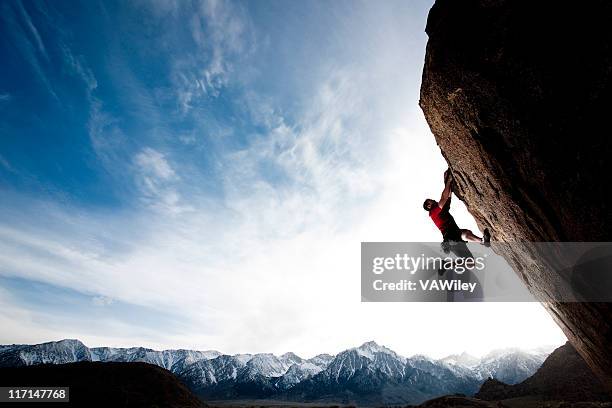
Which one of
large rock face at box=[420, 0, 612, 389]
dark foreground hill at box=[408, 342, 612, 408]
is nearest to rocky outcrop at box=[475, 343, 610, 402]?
dark foreground hill at box=[408, 342, 612, 408]

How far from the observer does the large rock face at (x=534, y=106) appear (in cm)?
508

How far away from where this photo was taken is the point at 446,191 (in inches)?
452

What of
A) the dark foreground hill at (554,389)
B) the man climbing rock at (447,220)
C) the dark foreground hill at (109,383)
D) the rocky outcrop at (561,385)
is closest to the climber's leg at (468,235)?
the man climbing rock at (447,220)

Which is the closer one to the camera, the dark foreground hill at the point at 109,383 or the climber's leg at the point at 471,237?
the climber's leg at the point at 471,237

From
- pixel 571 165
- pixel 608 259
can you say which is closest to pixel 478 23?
pixel 571 165

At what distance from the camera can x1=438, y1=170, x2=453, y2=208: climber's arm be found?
11.2 meters

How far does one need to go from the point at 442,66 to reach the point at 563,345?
9769 centimetres

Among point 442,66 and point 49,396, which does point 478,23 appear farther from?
point 49,396

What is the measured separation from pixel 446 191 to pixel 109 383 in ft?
140

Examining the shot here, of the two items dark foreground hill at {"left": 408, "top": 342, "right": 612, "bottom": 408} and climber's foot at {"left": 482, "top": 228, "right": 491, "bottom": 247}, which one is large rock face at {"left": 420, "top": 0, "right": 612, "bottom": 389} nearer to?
climber's foot at {"left": 482, "top": 228, "right": 491, "bottom": 247}

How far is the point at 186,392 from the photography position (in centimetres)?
4097

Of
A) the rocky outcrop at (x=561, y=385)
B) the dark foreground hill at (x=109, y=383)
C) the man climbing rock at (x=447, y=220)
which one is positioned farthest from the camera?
the rocky outcrop at (x=561, y=385)

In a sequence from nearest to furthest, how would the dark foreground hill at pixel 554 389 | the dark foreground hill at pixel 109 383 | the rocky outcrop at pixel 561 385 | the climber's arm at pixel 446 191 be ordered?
1. the climber's arm at pixel 446 191
2. the dark foreground hill at pixel 109 383
3. the dark foreground hill at pixel 554 389
4. the rocky outcrop at pixel 561 385

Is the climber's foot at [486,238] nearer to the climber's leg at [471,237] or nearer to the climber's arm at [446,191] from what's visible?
the climber's leg at [471,237]
